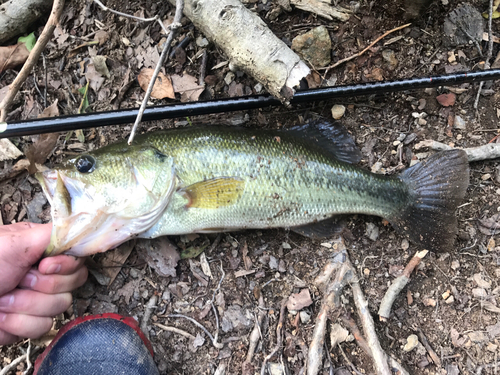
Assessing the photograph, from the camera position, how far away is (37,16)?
3.70 meters

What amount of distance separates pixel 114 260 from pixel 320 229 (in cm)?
195

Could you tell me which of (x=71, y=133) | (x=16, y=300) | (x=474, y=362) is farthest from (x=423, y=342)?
(x=71, y=133)

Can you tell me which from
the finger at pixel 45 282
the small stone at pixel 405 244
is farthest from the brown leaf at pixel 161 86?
the small stone at pixel 405 244

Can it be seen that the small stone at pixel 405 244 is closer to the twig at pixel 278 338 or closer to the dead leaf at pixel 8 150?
the twig at pixel 278 338

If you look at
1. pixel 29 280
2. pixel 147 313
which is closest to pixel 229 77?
pixel 147 313

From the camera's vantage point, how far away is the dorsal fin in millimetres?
3170

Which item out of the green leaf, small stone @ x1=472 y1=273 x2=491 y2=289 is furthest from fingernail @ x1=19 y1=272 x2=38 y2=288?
small stone @ x1=472 y1=273 x2=491 y2=289

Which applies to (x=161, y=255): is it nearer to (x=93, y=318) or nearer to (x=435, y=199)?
(x=93, y=318)

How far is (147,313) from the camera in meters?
3.26

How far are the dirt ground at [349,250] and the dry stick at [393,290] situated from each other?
0.07m

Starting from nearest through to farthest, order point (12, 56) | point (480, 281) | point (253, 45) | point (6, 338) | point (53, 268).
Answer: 1. point (253, 45)
2. point (53, 268)
3. point (6, 338)
4. point (480, 281)
5. point (12, 56)

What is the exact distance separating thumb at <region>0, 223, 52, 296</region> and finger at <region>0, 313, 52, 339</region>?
0.78 feet

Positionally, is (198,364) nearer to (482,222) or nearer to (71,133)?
(71,133)

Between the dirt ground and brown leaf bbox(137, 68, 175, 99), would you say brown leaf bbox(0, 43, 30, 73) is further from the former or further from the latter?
brown leaf bbox(137, 68, 175, 99)
